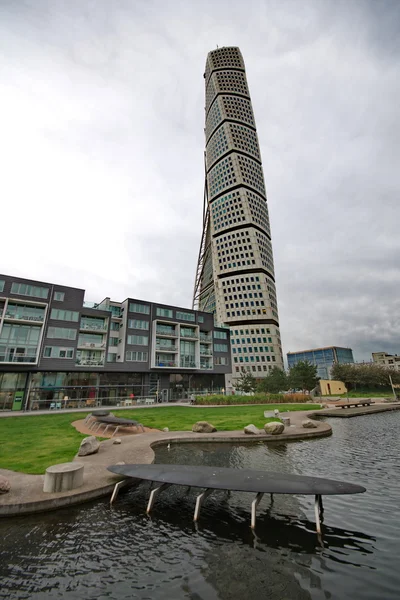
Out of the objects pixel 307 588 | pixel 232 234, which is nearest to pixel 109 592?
pixel 307 588

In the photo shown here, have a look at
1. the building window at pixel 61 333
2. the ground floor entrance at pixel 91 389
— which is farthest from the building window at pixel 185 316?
the building window at pixel 61 333

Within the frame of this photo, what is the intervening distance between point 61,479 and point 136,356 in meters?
45.5

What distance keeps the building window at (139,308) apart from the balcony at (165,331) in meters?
4.02

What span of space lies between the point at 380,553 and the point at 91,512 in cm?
717

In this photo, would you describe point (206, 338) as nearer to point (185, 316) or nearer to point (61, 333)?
point (185, 316)

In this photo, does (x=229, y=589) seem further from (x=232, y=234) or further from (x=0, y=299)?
(x=232, y=234)

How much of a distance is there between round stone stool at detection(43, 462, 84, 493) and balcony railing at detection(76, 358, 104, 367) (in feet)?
137

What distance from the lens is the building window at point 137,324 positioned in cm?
5425

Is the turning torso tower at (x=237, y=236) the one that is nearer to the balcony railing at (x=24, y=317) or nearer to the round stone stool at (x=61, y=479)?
→ the balcony railing at (x=24, y=317)

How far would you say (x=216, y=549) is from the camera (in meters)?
6.04

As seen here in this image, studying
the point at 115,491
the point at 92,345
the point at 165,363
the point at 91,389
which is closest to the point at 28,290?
the point at 92,345

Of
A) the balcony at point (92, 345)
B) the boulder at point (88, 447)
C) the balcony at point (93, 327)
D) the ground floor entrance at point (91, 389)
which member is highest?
the balcony at point (93, 327)

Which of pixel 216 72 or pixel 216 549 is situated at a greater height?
pixel 216 72

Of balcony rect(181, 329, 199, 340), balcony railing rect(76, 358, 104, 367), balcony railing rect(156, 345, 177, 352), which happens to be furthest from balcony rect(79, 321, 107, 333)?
balcony rect(181, 329, 199, 340)
